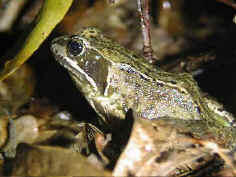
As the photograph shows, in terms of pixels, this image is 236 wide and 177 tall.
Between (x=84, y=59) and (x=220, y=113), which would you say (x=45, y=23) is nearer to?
(x=84, y=59)

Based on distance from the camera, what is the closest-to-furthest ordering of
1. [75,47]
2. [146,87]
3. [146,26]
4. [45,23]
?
1. [45,23]
2. [146,87]
3. [75,47]
4. [146,26]

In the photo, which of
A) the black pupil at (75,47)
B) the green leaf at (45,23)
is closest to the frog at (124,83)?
the black pupil at (75,47)

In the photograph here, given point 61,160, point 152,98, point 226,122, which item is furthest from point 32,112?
point 226,122

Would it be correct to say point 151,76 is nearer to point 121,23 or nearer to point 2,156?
point 2,156

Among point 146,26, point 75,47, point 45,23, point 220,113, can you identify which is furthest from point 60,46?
point 220,113

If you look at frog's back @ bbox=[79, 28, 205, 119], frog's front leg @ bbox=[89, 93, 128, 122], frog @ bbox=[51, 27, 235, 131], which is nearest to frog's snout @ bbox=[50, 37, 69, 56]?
frog @ bbox=[51, 27, 235, 131]

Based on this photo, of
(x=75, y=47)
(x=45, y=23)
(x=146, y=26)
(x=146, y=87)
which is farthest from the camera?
(x=146, y=26)

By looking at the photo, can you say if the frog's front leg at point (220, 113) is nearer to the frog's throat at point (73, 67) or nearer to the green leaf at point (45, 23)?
the frog's throat at point (73, 67)

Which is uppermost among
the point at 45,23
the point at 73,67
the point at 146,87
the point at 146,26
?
the point at 45,23
